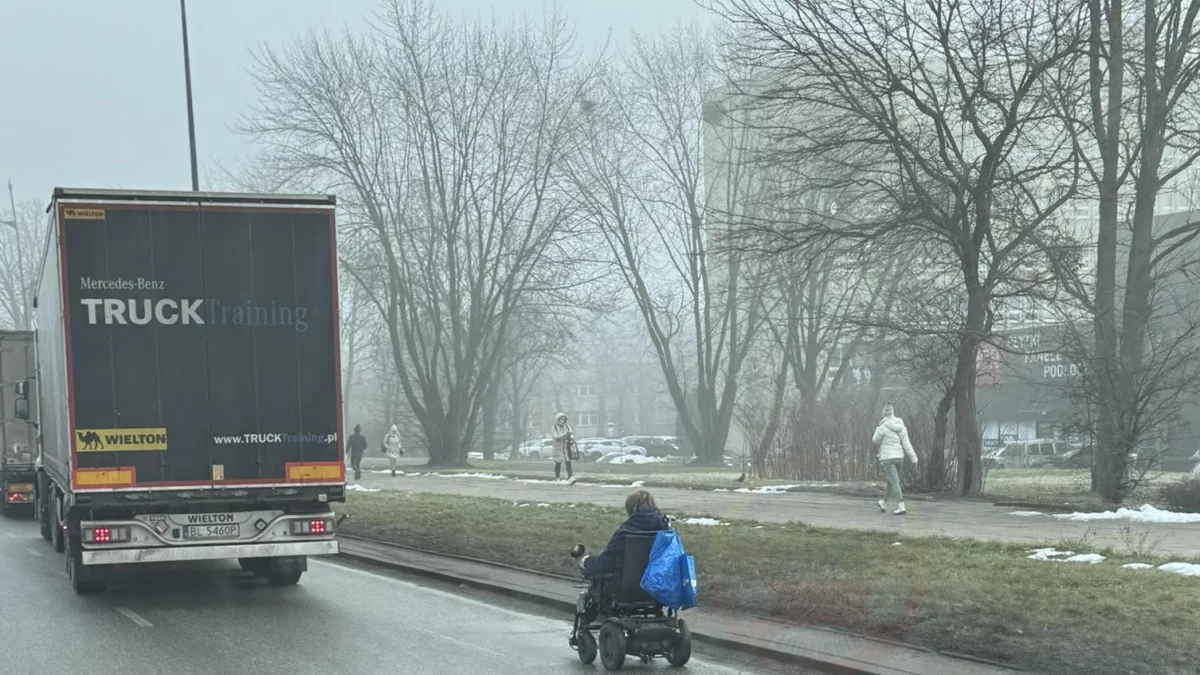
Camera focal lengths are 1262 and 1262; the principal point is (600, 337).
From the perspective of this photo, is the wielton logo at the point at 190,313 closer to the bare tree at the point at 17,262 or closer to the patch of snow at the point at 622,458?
the patch of snow at the point at 622,458

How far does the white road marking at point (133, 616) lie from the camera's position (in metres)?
11.4

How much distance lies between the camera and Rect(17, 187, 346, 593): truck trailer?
39.5 feet

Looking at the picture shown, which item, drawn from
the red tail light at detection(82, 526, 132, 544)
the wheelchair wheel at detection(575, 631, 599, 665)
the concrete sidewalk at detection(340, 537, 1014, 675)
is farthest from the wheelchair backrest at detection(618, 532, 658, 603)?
the red tail light at detection(82, 526, 132, 544)

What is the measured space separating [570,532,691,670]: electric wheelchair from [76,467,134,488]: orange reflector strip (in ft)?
17.2

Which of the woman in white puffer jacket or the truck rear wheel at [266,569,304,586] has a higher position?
the woman in white puffer jacket

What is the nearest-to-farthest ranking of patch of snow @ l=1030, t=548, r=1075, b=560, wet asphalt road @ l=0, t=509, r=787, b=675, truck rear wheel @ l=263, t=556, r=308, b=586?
wet asphalt road @ l=0, t=509, r=787, b=675, patch of snow @ l=1030, t=548, r=1075, b=560, truck rear wheel @ l=263, t=556, r=308, b=586

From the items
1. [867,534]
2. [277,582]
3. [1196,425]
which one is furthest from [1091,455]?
[1196,425]

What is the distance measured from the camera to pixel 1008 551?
13000mm

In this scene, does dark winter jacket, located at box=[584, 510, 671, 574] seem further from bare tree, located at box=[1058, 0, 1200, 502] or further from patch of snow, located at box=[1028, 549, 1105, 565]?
bare tree, located at box=[1058, 0, 1200, 502]

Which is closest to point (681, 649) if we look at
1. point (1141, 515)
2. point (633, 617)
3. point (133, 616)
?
point (633, 617)

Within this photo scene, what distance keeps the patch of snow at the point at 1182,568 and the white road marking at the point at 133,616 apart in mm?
9042

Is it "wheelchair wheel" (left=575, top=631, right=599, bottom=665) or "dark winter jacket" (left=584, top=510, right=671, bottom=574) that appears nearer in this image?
"dark winter jacket" (left=584, top=510, right=671, bottom=574)

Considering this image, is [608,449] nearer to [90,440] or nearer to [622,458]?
[622,458]

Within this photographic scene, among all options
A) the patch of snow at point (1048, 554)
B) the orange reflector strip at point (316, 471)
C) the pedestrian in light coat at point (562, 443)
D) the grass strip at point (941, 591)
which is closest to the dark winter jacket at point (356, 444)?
the pedestrian in light coat at point (562, 443)
